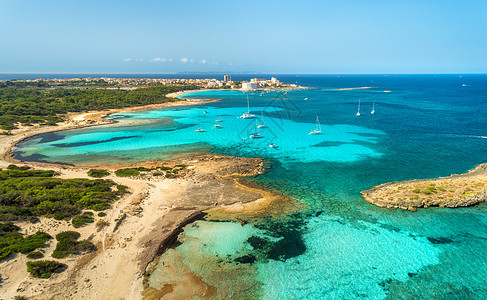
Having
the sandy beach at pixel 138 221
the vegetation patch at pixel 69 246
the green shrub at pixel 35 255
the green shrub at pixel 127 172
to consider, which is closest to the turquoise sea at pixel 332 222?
the sandy beach at pixel 138 221

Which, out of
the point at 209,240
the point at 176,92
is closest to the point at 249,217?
the point at 209,240

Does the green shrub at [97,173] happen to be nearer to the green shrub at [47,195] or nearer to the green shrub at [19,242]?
the green shrub at [47,195]

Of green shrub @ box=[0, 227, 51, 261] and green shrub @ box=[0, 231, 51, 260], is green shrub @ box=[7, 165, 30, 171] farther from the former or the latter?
green shrub @ box=[0, 231, 51, 260]

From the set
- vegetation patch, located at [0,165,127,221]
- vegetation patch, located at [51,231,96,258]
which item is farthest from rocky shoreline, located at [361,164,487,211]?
vegetation patch, located at [0,165,127,221]

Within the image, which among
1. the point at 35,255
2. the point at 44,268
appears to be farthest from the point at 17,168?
the point at 44,268

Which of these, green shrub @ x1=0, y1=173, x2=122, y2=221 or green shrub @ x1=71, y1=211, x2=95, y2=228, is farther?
green shrub @ x1=0, y1=173, x2=122, y2=221

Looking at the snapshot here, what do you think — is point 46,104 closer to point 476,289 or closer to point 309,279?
point 309,279
